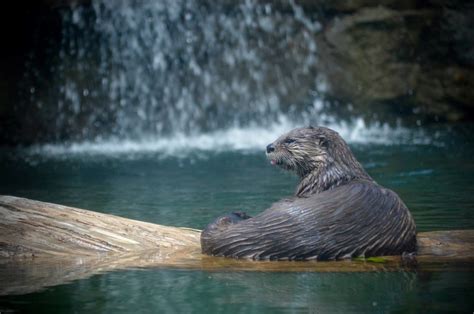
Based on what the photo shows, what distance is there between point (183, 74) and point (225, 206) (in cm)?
651

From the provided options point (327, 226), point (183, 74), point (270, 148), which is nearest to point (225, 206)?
point (270, 148)

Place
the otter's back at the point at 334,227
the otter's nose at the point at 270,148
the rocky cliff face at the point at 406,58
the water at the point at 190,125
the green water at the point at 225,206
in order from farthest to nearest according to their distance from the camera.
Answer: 1. the rocky cliff face at the point at 406,58
2. the water at the point at 190,125
3. the otter's nose at the point at 270,148
4. the otter's back at the point at 334,227
5. the green water at the point at 225,206

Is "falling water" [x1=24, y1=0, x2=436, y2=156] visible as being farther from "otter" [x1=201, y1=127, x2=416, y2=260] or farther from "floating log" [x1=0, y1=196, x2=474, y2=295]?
"otter" [x1=201, y1=127, x2=416, y2=260]

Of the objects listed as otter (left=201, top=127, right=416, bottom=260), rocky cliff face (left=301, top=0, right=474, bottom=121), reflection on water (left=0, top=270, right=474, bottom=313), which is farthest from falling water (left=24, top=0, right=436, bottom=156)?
reflection on water (left=0, top=270, right=474, bottom=313)

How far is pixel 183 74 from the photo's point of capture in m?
14.1

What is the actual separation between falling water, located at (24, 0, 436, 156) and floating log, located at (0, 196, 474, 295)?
739 centimetres

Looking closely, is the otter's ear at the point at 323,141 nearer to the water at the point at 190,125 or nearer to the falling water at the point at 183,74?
the water at the point at 190,125

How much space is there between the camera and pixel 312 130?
5.60 meters

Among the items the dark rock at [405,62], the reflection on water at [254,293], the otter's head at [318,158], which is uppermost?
the dark rock at [405,62]

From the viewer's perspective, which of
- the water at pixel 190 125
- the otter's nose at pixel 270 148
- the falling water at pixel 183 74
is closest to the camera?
the otter's nose at pixel 270 148

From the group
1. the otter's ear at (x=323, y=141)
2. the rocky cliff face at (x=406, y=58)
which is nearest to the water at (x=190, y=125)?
the rocky cliff face at (x=406, y=58)

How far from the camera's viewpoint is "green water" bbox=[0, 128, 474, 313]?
181 inches

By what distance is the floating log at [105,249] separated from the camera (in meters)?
5.21

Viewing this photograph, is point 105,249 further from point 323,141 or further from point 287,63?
point 287,63
